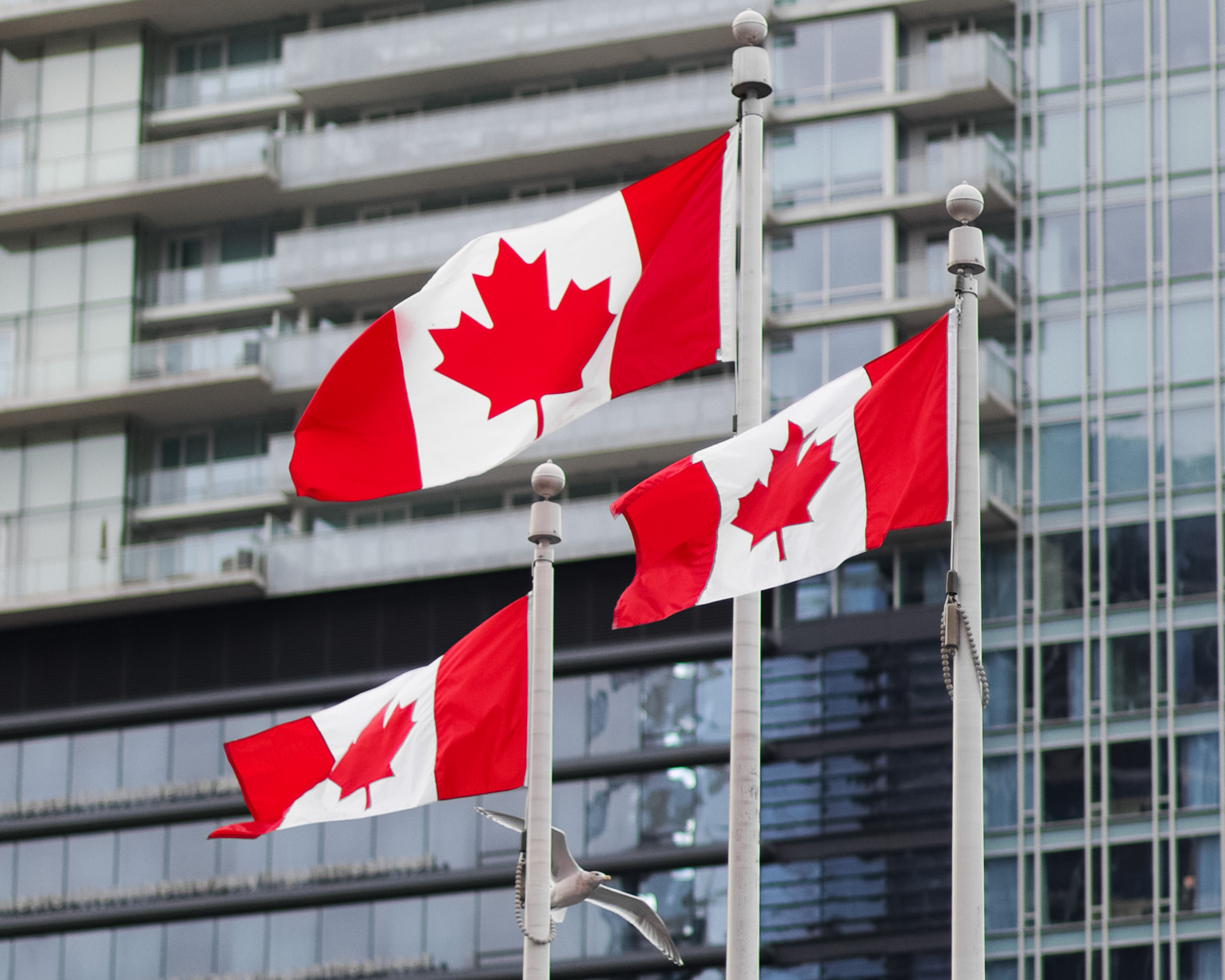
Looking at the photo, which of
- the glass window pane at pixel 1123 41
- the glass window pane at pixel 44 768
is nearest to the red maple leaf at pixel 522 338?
the glass window pane at pixel 1123 41

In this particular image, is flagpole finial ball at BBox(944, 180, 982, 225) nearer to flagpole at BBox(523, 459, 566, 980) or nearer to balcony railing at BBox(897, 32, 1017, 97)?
flagpole at BBox(523, 459, 566, 980)

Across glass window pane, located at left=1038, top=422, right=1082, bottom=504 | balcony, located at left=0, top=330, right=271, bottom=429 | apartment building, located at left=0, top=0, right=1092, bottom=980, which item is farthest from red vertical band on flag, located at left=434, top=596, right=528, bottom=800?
balcony, located at left=0, top=330, right=271, bottom=429

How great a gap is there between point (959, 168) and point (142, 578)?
75.8 ft

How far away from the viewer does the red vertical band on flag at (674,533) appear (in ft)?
70.4

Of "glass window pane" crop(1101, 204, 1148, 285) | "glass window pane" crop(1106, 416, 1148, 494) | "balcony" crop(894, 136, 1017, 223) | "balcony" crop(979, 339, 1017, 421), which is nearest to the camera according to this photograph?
"glass window pane" crop(1106, 416, 1148, 494)

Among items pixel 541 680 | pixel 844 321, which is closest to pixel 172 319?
pixel 844 321

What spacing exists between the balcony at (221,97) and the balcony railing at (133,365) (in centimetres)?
631

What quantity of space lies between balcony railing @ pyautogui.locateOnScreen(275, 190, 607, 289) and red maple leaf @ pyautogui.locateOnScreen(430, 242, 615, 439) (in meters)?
43.6

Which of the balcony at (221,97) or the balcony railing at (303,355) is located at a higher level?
the balcony at (221,97)

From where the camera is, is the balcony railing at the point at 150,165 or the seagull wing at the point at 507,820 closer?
the seagull wing at the point at 507,820

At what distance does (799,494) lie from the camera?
21.6 m

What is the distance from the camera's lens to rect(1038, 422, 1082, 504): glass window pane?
2498 inches

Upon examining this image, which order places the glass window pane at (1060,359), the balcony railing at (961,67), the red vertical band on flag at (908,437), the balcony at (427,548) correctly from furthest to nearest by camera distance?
the balcony at (427,548) → the balcony railing at (961,67) → the glass window pane at (1060,359) → the red vertical band on flag at (908,437)

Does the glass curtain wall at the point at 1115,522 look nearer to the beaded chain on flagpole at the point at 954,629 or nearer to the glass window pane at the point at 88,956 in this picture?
the glass window pane at the point at 88,956
